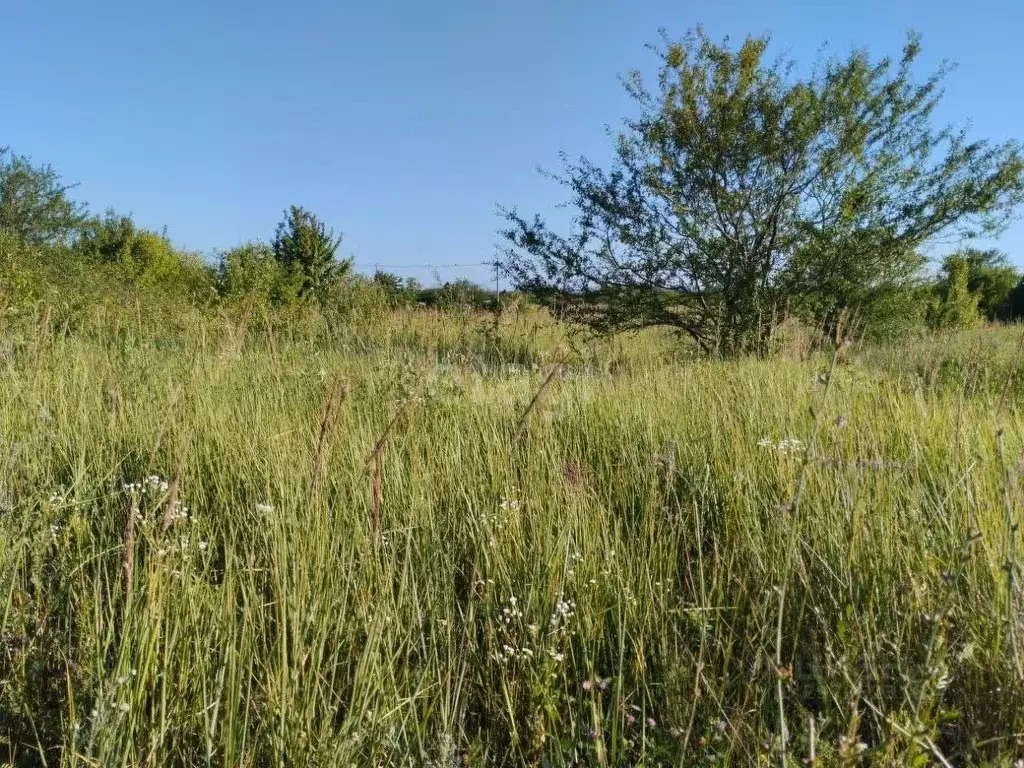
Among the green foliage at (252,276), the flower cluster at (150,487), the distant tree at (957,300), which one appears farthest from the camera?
the distant tree at (957,300)

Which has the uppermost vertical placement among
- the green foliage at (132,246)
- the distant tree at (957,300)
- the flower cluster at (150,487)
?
the green foliage at (132,246)

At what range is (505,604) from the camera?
1.54m

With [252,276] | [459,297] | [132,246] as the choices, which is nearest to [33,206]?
[132,246]

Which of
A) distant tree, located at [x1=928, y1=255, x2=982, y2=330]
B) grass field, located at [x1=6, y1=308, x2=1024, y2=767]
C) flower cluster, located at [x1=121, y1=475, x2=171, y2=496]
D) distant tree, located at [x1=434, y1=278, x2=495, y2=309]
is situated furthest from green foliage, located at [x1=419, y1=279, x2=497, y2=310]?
distant tree, located at [x1=928, y1=255, x2=982, y2=330]

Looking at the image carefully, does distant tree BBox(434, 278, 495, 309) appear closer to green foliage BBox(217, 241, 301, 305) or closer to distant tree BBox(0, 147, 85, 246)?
green foliage BBox(217, 241, 301, 305)

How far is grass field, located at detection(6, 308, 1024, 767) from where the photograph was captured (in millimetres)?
1073

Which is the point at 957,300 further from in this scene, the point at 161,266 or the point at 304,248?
the point at 161,266

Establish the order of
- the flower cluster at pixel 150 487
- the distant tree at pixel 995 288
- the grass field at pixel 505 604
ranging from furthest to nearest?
the distant tree at pixel 995 288, the flower cluster at pixel 150 487, the grass field at pixel 505 604

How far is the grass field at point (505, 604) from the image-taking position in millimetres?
1073

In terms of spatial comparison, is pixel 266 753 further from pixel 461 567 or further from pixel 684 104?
pixel 684 104

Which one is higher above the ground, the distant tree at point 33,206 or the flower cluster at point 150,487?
the distant tree at point 33,206

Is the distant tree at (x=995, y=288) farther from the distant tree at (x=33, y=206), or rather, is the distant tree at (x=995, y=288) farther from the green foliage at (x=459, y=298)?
the distant tree at (x=33, y=206)

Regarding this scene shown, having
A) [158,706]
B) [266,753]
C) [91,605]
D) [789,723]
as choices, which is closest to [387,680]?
[266,753]

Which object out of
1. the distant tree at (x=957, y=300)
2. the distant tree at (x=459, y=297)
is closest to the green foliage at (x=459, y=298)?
the distant tree at (x=459, y=297)
